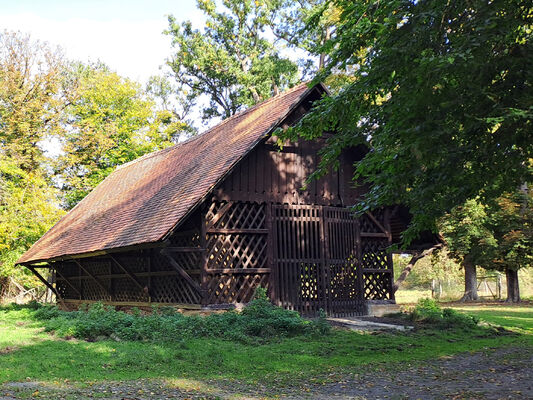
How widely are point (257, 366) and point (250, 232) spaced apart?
611 cm

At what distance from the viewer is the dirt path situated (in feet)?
21.7

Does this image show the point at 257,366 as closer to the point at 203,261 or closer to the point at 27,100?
→ the point at 203,261

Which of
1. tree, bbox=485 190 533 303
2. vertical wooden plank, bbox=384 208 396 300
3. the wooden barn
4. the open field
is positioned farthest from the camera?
tree, bbox=485 190 533 303

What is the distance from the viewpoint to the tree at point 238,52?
36031mm

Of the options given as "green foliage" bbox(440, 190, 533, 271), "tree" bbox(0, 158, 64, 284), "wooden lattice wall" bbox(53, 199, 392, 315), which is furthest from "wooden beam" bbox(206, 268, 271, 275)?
"green foliage" bbox(440, 190, 533, 271)

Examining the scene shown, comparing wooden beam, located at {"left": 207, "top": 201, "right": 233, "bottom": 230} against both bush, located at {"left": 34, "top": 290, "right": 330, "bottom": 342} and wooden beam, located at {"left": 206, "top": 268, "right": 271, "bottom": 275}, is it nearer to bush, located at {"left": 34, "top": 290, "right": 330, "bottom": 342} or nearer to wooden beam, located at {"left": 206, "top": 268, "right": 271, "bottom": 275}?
wooden beam, located at {"left": 206, "top": 268, "right": 271, "bottom": 275}

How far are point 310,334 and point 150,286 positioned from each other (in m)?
6.33

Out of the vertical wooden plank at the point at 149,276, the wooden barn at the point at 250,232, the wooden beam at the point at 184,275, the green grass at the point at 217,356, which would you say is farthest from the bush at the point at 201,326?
the vertical wooden plank at the point at 149,276

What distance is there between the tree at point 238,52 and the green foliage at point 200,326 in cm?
2561

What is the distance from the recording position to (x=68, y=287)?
75.4ft

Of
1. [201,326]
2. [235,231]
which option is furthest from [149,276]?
[201,326]

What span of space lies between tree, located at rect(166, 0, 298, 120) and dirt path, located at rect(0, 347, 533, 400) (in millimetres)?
29170

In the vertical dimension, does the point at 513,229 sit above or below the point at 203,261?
above

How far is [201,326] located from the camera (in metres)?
11.1
